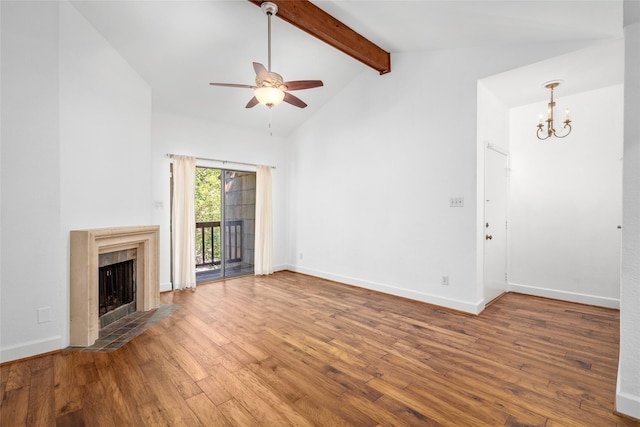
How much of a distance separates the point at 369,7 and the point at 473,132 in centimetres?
186

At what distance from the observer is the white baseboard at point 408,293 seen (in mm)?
3535

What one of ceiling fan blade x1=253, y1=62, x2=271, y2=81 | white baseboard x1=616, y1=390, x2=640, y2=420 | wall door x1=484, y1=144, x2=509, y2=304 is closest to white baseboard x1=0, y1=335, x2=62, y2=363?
ceiling fan blade x1=253, y1=62, x2=271, y2=81

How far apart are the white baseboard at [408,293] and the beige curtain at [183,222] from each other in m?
2.20

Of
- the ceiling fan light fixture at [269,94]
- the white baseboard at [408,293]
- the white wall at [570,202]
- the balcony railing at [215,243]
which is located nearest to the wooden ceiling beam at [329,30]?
the ceiling fan light fixture at [269,94]

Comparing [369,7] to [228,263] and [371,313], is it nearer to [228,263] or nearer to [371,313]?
[371,313]

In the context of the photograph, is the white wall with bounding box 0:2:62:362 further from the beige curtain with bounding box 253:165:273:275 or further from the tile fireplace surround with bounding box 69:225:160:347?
the beige curtain with bounding box 253:165:273:275

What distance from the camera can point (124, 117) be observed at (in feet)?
11.1

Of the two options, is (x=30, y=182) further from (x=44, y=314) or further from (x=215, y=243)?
(x=215, y=243)

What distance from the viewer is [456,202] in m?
3.65

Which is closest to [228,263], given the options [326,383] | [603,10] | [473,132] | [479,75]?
[326,383]

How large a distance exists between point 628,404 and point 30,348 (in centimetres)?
441

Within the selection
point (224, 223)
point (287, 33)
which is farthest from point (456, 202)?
point (224, 223)

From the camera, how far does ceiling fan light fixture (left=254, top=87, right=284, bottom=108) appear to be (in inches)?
106

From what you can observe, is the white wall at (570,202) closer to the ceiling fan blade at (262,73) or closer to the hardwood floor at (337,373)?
the hardwood floor at (337,373)
